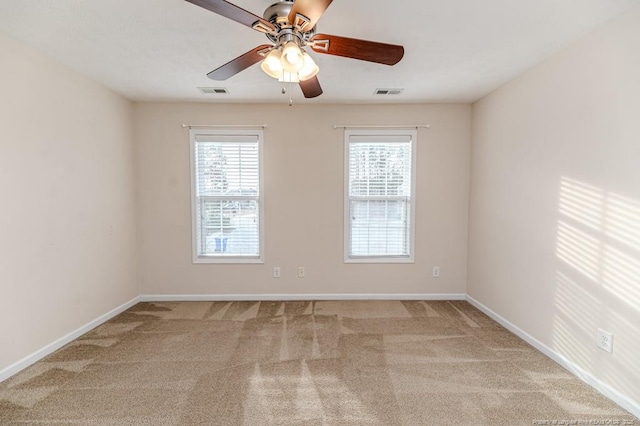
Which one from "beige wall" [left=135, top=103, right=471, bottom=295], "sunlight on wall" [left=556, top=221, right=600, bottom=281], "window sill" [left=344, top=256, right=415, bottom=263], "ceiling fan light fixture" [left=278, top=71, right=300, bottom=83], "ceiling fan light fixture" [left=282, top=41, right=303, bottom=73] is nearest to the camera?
"ceiling fan light fixture" [left=282, top=41, right=303, bottom=73]

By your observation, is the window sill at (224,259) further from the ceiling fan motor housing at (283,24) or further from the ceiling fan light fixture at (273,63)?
the ceiling fan motor housing at (283,24)

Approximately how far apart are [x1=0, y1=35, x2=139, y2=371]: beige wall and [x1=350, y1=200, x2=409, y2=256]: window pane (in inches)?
112

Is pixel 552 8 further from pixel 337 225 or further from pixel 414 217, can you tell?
pixel 337 225

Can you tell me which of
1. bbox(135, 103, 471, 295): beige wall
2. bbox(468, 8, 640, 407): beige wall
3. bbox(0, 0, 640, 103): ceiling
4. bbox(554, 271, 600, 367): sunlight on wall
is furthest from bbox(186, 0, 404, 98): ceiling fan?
bbox(554, 271, 600, 367): sunlight on wall

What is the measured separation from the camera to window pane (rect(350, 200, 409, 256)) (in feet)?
12.1

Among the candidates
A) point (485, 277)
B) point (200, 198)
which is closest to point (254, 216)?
point (200, 198)

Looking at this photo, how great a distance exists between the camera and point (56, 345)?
2.47 meters

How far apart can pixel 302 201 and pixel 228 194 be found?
0.96 metres

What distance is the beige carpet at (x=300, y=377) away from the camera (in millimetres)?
1756

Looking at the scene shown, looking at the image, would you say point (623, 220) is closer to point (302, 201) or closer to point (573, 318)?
point (573, 318)

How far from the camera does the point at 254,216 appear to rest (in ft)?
12.0

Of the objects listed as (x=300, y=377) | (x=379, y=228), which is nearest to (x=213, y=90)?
(x=379, y=228)

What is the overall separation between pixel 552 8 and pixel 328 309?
3222 millimetres

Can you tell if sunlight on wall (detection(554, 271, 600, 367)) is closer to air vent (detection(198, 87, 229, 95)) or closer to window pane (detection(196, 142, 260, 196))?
window pane (detection(196, 142, 260, 196))
